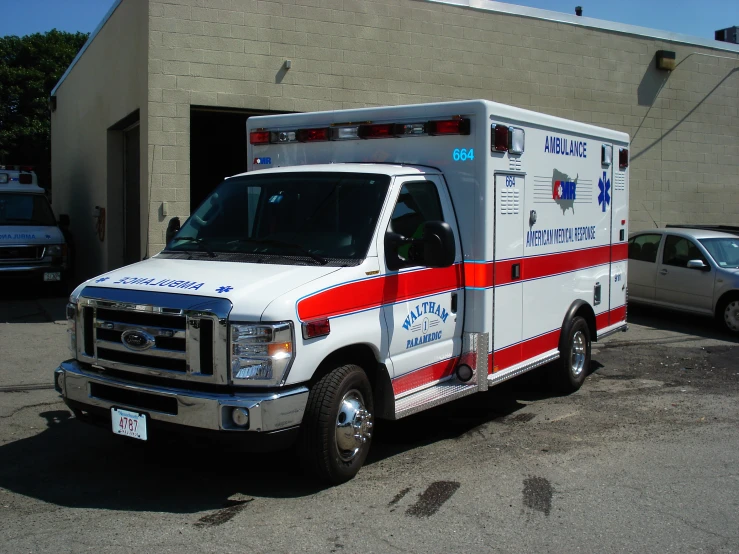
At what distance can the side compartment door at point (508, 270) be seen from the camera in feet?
22.3

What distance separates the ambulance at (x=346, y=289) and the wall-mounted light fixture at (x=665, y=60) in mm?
10185

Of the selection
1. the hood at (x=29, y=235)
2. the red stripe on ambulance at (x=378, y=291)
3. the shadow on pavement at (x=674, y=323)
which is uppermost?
the hood at (x=29, y=235)

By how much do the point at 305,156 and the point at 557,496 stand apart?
12.4ft

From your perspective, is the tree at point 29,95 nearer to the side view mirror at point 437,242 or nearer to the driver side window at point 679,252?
the driver side window at point 679,252

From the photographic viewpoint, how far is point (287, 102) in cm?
1281

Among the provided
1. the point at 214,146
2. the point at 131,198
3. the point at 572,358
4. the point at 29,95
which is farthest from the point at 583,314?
the point at 29,95

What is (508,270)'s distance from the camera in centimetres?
699

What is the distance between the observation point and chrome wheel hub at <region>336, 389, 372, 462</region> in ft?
17.7

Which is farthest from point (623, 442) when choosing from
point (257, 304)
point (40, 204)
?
point (40, 204)

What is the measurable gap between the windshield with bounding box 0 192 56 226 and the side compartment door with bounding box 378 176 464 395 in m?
11.3

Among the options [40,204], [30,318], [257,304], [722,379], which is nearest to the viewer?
[257,304]

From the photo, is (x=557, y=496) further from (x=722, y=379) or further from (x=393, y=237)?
(x=722, y=379)

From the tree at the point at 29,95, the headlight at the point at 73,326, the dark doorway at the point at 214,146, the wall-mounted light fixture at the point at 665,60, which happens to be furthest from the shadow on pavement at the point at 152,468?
the tree at the point at 29,95

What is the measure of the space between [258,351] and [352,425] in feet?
3.45
